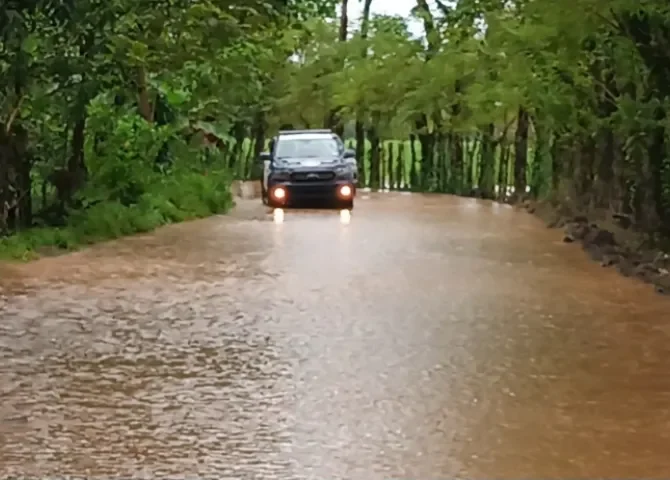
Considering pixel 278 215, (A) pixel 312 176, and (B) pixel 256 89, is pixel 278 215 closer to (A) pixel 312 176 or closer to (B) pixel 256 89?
(A) pixel 312 176

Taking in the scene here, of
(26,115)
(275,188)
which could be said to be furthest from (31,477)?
(275,188)

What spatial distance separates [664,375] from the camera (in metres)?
8.44

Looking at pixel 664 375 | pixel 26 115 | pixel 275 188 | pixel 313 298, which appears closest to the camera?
pixel 664 375

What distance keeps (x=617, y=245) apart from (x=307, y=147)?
38.7ft

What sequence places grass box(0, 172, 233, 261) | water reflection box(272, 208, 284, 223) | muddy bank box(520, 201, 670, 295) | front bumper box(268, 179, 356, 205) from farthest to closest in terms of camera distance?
1. front bumper box(268, 179, 356, 205)
2. water reflection box(272, 208, 284, 223)
3. grass box(0, 172, 233, 261)
4. muddy bank box(520, 201, 670, 295)

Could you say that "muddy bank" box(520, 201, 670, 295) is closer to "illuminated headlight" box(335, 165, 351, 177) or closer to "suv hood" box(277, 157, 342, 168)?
"illuminated headlight" box(335, 165, 351, 177)

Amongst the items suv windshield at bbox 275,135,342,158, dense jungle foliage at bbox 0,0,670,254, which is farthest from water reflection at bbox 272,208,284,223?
suv windshield at bbox 275,135,342,158

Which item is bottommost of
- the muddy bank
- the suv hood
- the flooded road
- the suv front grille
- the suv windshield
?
the muddy bank

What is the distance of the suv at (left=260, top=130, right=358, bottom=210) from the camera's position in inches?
1051

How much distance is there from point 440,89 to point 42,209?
18.0 meters

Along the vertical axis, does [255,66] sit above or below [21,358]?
above

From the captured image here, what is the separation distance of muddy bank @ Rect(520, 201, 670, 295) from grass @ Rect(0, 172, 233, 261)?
6.91 m

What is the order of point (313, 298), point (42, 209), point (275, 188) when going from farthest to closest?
point (275, 188) → point (42, 209) → point (313, 298)

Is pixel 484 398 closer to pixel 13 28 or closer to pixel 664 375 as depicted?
pixel 664 375
